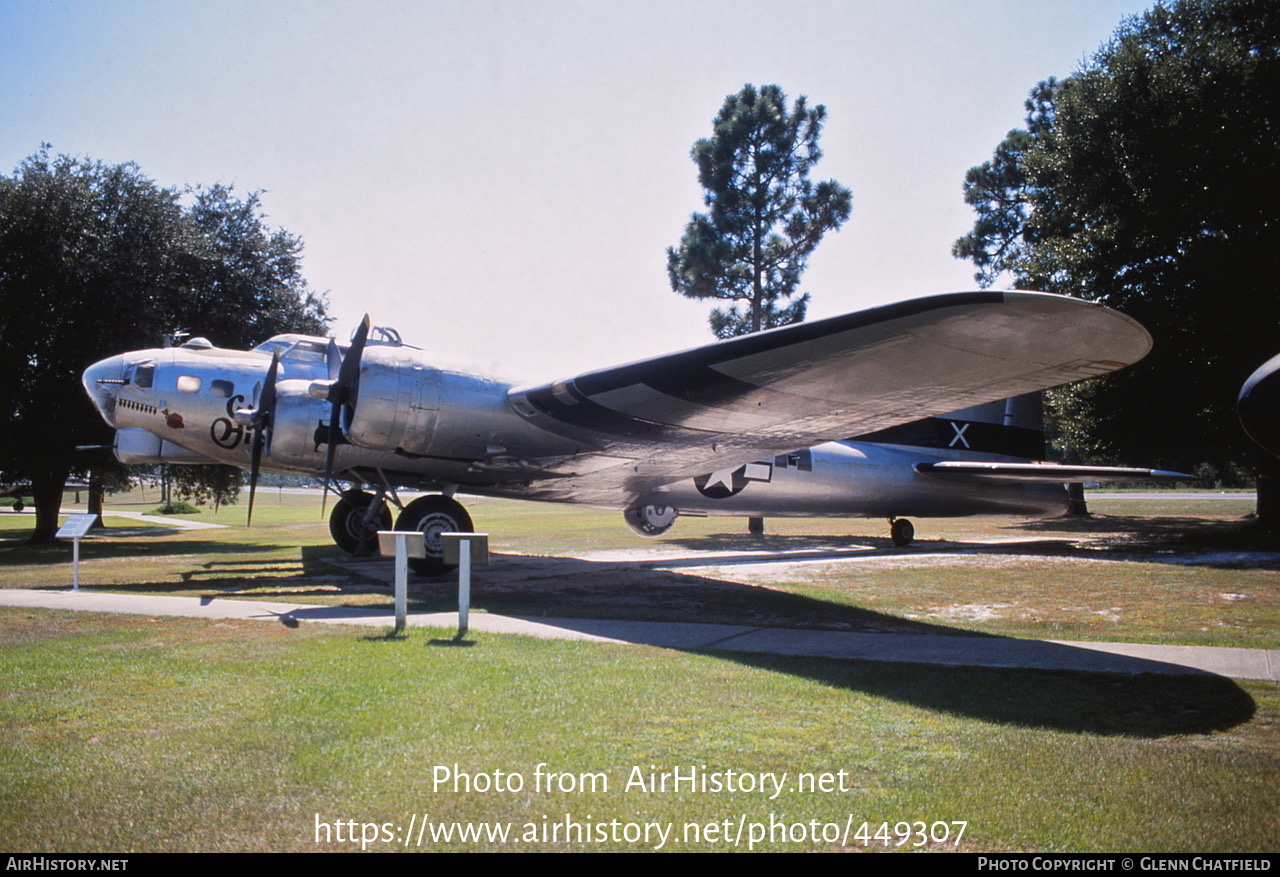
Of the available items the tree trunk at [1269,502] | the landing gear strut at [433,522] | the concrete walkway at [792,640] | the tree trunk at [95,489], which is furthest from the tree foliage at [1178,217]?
the tree trunk at [95,489]

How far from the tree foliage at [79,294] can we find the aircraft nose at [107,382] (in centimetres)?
879

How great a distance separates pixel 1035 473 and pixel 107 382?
1788 cm

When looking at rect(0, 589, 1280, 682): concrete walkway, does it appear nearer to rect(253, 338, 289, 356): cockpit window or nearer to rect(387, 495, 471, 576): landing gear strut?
rect(387, 495, 471, 576): landing gear strut

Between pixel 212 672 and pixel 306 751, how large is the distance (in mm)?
2210

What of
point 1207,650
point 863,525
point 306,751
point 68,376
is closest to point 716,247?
point 863,525

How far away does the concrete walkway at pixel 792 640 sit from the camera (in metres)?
6.20

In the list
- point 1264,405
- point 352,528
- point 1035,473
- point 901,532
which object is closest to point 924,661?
point 1264,405

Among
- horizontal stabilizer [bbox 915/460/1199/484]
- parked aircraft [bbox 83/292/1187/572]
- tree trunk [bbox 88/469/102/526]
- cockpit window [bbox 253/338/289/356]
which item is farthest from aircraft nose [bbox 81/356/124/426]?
horizontal stabilizer [bbox 915/460/1199/484]

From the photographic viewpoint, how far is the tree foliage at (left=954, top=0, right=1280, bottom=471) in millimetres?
19578

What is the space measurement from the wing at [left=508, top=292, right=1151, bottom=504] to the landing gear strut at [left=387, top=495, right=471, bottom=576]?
2.01 metres

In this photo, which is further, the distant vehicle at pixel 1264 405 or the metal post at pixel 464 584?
the metal post at pixel 464 584

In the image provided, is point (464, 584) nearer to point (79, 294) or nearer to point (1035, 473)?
point (1035, 473)

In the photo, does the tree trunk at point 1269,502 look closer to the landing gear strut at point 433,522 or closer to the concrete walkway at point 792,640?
the concrete walkway at point 792,640
